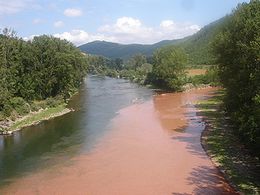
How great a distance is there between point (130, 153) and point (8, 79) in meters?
27.6

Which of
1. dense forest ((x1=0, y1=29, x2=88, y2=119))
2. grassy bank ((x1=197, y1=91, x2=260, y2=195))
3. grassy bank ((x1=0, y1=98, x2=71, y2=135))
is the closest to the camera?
grassy bank ((x1=197, y1=91, x2=260, y2=195))

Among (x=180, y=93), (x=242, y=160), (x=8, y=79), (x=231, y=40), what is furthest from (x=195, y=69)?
(x=242, y=160)

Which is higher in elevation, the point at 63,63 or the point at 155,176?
the point at 63,63

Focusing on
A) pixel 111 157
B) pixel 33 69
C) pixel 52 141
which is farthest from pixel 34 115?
pixel 111 157

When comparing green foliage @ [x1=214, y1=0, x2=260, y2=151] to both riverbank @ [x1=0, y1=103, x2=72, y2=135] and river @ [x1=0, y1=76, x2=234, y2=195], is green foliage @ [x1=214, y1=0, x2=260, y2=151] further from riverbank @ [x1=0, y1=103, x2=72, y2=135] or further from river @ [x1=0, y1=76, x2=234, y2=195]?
riverbank @ [x1=0, y1=103, x2=72, y2=135]

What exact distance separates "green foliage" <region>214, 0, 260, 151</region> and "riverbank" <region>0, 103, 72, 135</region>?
24506 millimetres

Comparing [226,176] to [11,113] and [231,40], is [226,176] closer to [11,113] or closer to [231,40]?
[231,40]

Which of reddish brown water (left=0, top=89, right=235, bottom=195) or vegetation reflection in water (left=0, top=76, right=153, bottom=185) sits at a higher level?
vegetation reflection in water (left=0, top=76, right=153, bottom=185)

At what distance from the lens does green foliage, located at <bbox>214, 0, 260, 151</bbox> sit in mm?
27773

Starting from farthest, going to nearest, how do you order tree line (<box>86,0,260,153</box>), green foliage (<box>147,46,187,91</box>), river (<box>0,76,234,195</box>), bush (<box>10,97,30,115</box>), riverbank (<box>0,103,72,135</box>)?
green foliage (<box>147,46,187,91</box>) < bush (<box>10,97,30,115</box>) < riverbank (<box>0,103,72,135</box>) < tree line (<box>86,0,260,153</box>) < river (<box>0,76,234,195</box>)

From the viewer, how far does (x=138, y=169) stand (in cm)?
3011

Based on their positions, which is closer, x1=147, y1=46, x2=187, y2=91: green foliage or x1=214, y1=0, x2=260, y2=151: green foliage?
x1=214, y1=0, x2=260, y2=151: green foliage

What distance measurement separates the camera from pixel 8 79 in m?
54.9

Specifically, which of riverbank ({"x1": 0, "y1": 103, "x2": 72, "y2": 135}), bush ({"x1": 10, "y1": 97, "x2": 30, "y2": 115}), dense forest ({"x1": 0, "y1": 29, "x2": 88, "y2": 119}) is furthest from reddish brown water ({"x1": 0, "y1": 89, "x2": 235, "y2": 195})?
dense forest ({"x1": 0, "y1": 29, "x2": 88, "y2": 119})
